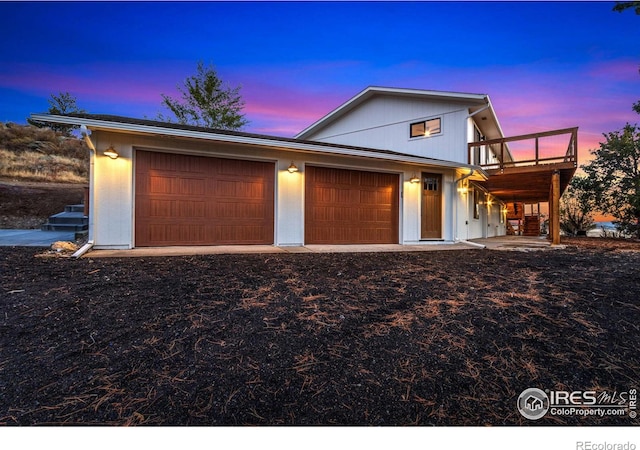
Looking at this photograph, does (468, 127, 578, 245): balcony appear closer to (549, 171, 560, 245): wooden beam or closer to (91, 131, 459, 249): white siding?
(549, 171, 560, 245): wooden beam

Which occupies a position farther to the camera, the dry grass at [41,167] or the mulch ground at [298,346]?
the dry grass at [41,167]

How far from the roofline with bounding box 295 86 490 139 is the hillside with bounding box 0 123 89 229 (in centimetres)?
1055

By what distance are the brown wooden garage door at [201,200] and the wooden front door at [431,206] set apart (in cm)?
499

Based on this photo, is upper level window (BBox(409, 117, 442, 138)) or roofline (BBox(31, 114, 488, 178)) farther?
upper level window (BBox(409, 117, 442, 138))

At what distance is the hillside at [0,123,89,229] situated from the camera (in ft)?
33.1

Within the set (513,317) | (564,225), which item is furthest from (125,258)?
(564,225)

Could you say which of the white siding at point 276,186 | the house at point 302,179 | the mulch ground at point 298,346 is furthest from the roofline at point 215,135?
the mulch ground at point 298,346

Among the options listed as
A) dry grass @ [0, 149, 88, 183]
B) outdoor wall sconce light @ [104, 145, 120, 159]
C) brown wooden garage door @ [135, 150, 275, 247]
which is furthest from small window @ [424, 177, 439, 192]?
dry grass @ [0, 149, 88, 183]

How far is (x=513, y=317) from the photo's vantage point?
264cm

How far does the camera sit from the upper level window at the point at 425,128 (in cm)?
1075

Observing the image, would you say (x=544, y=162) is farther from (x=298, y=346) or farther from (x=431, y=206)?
(x=298, y=346)

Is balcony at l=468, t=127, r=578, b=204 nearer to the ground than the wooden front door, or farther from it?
farther from it

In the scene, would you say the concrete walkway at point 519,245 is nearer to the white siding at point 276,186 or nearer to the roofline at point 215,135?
the white siding at point 276,186

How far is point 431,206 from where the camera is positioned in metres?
9.25
